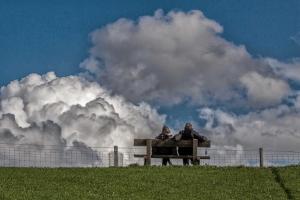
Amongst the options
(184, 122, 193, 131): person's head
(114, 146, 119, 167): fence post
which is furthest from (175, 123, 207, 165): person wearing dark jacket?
(114, 146, 119, 167): fence post

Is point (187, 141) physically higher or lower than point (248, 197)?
higher

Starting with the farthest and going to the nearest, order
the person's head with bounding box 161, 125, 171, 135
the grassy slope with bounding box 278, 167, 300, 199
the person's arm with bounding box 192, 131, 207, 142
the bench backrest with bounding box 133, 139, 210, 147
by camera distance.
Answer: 1. the person's head with bounding box 161, 125, 171, 135
2. the person's arm with bounding box 192, 131, 207, 142
3. the bench backrest with bounding box 133, 139, 210, 147
4. the grassy slope with bounding box 278, 167, 300, 199

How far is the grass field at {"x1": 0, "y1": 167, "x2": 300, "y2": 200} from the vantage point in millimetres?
26281

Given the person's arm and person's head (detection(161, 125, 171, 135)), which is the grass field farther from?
person's head (detection(161, 125, 171, 135))

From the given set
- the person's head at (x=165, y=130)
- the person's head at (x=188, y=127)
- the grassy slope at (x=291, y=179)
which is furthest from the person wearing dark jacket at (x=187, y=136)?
the grassy slope at (x=291, y=179)

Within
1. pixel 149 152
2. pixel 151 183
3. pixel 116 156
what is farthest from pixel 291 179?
pixel 116 156

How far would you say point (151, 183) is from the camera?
1135 inches

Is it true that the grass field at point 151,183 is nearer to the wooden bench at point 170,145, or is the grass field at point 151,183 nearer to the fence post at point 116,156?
the wooden bench at point 170,145

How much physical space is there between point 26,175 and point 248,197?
929 centimetres

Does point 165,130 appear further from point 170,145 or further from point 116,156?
point 116,156

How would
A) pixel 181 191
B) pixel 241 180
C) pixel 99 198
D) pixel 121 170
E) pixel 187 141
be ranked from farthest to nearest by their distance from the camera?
pixel 187 141 < pixel 121 170 < pixel 241 180 < pixel 181 191 < pixel 99 198

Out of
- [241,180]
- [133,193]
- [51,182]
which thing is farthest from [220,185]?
[51,182]

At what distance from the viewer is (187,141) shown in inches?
1452

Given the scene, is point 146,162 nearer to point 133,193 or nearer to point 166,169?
point 166,169
